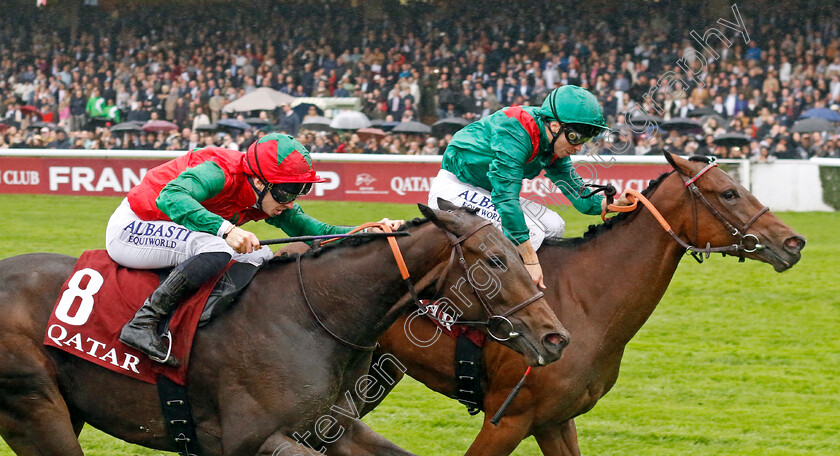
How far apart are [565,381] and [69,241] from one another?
9.60m

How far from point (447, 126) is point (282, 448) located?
49.3ft

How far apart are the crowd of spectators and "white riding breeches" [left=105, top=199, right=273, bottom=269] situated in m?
11.8

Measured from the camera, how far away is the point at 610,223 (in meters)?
5.16

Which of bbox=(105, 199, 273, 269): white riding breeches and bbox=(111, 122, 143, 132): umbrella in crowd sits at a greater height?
bbox=(105, 199, 273, 269): white riding breeches

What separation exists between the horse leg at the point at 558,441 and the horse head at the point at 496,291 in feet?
4.24

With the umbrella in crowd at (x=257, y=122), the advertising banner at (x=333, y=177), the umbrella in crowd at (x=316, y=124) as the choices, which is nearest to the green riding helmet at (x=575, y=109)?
the advertising banner at (x=333, y=177)

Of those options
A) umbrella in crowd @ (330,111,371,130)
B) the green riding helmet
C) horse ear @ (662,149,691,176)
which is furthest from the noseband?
umbrella in crowd @ (330,111,371,130)

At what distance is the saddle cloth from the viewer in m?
4.11

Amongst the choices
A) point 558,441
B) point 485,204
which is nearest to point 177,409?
point 558,441

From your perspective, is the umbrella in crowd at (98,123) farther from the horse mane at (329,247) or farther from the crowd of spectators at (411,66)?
the horse mane at (329,247)

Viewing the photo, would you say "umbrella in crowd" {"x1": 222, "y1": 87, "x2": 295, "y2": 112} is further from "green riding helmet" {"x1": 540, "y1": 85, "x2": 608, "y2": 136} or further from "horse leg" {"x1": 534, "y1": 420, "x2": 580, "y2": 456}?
"horse leg" {"x1": 534, "y1": 420, "x2": 580, "y2": 456}

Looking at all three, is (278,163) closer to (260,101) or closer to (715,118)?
(715,118)

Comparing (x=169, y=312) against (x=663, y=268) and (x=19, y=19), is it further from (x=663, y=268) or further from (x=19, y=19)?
(x=19, y=19)

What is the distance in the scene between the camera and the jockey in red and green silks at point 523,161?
483 cm
